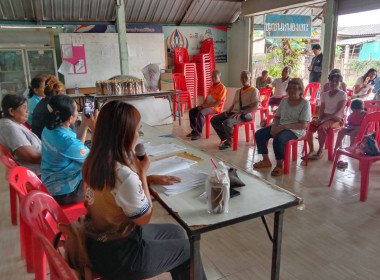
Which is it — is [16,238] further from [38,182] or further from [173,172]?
[173,172]

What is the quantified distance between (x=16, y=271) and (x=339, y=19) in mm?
6242

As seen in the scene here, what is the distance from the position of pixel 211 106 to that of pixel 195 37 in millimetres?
4250

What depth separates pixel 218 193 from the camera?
128cm

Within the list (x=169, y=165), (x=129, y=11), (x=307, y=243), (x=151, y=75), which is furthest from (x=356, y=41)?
(x=169, y=165)

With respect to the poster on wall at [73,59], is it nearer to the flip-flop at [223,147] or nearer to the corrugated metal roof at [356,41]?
the flip-flop at [223,147]

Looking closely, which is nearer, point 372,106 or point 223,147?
point 372,106

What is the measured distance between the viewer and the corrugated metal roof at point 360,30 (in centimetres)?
995

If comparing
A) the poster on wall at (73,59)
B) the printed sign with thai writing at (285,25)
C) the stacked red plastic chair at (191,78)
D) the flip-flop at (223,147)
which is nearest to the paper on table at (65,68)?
the poster on wall at (73,59)

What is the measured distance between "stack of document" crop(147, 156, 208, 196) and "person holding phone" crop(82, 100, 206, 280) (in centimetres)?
26

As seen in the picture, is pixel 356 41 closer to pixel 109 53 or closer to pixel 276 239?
pixel 109 53

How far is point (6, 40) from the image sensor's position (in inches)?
250

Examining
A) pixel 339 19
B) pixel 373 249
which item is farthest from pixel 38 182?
pixel 339 19

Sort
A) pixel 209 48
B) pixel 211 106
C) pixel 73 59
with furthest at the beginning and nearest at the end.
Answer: pixel 209 48, pixel 73 59, pixel 211 106

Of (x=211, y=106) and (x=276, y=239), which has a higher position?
(x=211, y=106)
